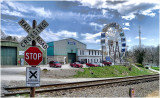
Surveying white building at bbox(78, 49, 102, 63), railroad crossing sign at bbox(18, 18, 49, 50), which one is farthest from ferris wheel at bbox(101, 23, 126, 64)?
railroad crossing sign at bbox(18, 18, 49, 50)

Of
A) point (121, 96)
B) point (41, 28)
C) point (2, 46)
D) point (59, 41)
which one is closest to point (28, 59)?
point (41, 28)

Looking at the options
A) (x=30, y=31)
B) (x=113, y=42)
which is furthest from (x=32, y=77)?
(x=113, y=42)

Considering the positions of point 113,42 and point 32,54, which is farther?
point 113,42

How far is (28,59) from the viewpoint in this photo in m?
4.95

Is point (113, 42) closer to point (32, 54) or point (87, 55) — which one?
point (87, 55)

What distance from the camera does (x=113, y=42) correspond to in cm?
4253

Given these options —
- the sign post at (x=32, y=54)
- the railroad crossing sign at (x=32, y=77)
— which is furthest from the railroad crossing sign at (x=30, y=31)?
the railroad crossing sign at (x=32, y=77)

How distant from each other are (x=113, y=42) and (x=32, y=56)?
3941 centimetres

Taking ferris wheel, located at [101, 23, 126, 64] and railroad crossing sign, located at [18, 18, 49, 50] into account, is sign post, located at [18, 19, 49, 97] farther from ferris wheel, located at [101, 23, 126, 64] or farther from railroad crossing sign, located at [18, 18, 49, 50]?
ferris wheel, located at [101, 23, 126, 64]

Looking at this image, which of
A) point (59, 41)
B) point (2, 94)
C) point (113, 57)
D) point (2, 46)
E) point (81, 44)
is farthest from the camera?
point (81, 44)

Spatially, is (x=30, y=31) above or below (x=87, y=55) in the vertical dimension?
above

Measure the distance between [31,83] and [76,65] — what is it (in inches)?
1072

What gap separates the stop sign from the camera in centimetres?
493

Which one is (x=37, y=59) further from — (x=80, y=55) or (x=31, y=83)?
(x=80, y=55)
